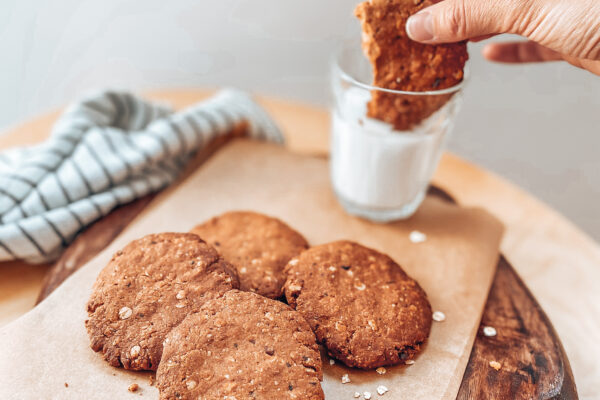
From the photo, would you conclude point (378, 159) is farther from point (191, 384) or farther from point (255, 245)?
point (191, 384)

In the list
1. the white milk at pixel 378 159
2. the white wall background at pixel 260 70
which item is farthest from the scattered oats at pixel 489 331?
the white wall background at pixel 260 70

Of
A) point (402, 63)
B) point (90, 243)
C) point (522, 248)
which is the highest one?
point (402, 63)

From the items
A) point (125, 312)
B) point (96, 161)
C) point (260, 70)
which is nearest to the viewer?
point (125, 312)

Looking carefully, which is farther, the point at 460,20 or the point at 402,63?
the point at 402,63

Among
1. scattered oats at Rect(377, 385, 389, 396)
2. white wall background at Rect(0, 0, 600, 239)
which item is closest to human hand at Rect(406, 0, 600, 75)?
scattered oats at Rect(377, 385, 389, 396)

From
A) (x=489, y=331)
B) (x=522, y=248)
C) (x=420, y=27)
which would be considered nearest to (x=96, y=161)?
(x=420, y=27)

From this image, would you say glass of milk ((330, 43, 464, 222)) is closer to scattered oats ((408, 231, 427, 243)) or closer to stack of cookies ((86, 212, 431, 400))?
scattered oats ((408, 231, 427, 243))
